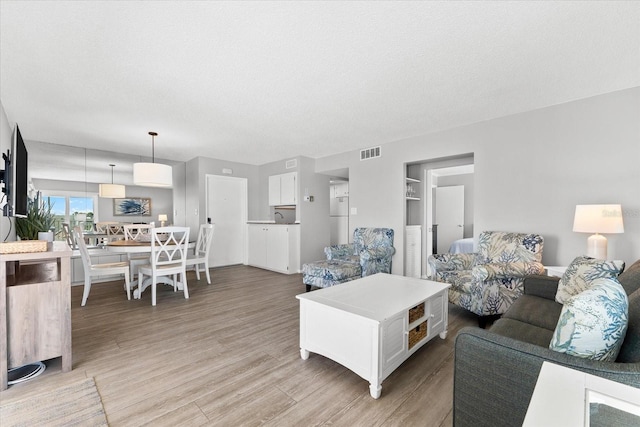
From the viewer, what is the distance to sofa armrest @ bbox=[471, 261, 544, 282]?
2.49 m

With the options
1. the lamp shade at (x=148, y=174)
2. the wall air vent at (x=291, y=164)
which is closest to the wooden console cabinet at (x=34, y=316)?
the lamp shade at (x=148, y=174)

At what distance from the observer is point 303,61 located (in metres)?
2.08

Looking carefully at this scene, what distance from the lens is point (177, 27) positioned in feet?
5.58

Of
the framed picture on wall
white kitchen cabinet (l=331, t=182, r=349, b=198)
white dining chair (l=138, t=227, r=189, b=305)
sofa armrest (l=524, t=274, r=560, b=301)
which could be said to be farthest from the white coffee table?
the framed picture on wall

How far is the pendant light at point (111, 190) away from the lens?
464 centimetres

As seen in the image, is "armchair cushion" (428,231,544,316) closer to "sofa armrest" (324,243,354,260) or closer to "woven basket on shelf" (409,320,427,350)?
"woven basket on shelf" (409,320,427,350)

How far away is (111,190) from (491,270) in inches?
227

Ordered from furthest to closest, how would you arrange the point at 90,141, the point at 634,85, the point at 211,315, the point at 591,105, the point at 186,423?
1. the point at 90,141
2. the point at 211,315
3. the point at 591,105
4. the point at 634,85
5. the point at 186,423

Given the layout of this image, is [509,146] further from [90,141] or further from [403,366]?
[90,141]

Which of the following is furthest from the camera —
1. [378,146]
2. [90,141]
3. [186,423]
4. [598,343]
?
[378,146]

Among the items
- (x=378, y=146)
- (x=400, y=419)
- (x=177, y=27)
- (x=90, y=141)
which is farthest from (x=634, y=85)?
(x=90, y=141)

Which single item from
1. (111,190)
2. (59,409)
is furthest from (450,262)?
(111,190)

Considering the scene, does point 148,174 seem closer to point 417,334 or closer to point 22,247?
point 22,247

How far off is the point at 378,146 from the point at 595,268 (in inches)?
125
